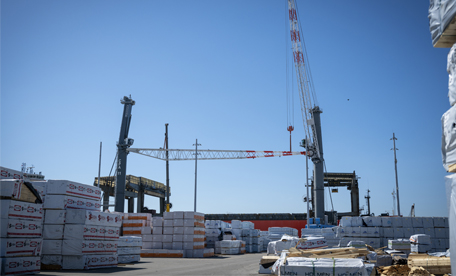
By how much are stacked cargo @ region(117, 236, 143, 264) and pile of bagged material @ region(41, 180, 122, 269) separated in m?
2.38

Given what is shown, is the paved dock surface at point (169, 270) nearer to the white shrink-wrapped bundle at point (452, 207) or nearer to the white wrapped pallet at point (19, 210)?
the white wrapped pallet at point (19, 210)

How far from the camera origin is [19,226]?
35.6 feet

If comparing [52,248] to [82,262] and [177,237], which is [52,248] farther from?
[177,237]

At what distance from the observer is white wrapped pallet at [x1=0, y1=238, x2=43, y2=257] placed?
33.7ft

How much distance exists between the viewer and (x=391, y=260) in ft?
44.5

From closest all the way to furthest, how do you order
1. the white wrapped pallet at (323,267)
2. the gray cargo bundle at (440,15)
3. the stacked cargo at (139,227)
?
the gray cargo bundle at (440,15) → the white wrapped pallet at (323,267) → the stacked cargo at (139,227)

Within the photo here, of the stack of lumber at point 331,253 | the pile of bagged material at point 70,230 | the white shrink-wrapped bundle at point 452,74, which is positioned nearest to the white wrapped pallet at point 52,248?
the pile of bagged material at point 70,230

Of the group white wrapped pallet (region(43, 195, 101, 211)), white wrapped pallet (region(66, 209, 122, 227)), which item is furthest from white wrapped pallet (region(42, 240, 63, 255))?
Result: white wrapped pallet (region(43, 195, 101, 211))

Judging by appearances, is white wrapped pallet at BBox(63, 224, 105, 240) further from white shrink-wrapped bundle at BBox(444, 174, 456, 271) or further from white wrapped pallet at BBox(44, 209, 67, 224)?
white shrink-wrapped bundle at BBox(444, 174, 456, 271)

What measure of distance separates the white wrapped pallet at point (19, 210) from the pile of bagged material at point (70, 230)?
1.64 meters

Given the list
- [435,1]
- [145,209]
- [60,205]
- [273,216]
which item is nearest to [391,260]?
[435,1]

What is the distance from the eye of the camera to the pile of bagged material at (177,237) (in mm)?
22484

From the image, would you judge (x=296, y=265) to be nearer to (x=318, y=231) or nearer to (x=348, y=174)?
Answer: (x=318, y=231)

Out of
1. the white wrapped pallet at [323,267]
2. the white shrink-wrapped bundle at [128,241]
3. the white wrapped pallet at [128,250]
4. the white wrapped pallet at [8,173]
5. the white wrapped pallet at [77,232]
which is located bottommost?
the white wrapped pallet at [128,250]
